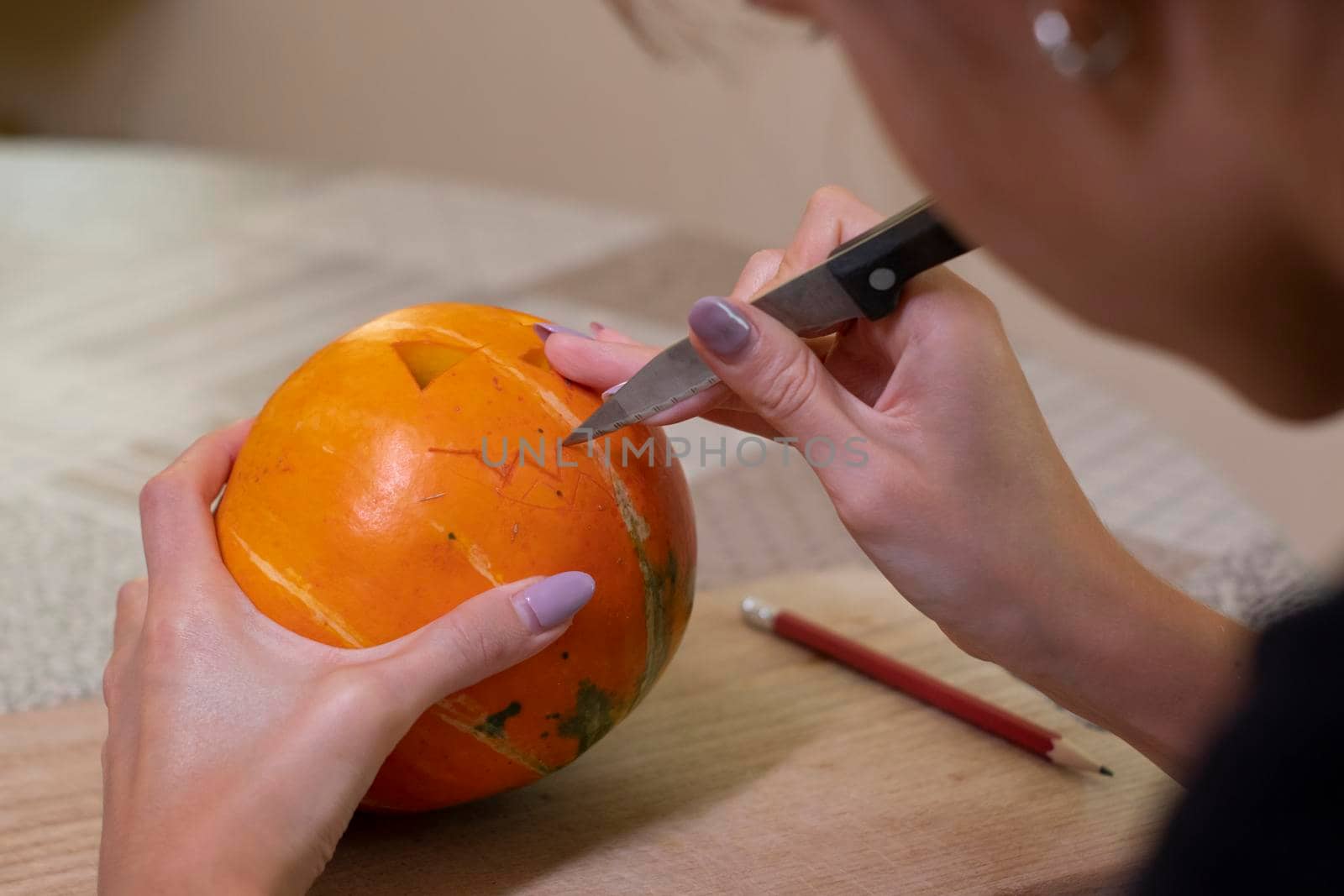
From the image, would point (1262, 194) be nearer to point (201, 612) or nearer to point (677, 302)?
point (201, 612)

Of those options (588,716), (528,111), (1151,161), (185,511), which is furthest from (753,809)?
(528,111)

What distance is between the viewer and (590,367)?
1021mm

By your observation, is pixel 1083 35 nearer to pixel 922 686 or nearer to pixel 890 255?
pixel 890 255

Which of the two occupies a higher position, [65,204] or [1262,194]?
[65,204]

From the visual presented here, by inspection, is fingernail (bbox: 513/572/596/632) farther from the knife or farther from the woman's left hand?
the knife

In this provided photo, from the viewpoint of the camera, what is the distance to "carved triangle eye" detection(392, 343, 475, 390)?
1027 mm

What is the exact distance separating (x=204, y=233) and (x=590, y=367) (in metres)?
1.70

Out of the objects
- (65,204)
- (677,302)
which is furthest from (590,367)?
(65,204)

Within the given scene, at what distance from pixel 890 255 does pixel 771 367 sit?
0.11 meters

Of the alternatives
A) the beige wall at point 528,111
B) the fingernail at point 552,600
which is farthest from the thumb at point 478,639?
the beige wall at point 528,111

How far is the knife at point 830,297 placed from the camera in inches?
35.0

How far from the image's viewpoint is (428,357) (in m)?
1.04

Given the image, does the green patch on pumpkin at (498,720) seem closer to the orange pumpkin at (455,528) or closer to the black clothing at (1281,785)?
the orange pumpkin at (455,528)

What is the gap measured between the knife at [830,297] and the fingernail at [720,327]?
0.06m
